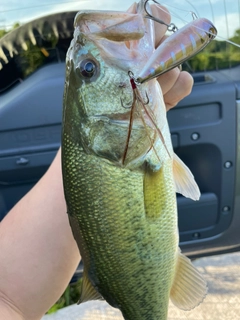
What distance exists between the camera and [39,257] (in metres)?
1.40

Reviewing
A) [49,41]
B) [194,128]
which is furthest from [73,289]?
[49,41]

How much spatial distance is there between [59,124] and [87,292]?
1304mm

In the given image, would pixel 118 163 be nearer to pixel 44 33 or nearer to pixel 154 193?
pixel 154 193

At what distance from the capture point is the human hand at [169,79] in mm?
1184

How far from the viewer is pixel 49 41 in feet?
7.74

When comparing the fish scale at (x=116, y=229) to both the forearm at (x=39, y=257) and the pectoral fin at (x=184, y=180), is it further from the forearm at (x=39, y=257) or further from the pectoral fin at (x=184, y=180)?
the forearm at (x=39, y=257)

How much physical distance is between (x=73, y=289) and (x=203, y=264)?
880 millimetres

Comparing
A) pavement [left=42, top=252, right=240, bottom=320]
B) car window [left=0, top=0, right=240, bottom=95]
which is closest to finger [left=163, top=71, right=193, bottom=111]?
car window [left=0, top=0, right=240, bottom=95]

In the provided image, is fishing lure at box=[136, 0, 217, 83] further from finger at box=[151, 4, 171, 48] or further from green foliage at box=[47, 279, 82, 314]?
green foliage at box=[47, 279, 82, 314]

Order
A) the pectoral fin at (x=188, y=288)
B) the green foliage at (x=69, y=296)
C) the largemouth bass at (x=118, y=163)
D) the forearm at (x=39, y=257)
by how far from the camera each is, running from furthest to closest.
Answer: the green foliage at (x=69, y=296), the forearm at (x=39, y=257), the pectoral fin at (x=188, y=288), the largemouth bass at (x=118, y=163)

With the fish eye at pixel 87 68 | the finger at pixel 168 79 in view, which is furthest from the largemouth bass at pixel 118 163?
the finger at pixel 168 79

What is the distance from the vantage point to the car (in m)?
2.29

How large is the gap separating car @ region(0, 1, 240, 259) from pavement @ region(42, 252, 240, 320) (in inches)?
7.7

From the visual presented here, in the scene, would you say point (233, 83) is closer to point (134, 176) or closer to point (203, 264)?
point (203, 264)
